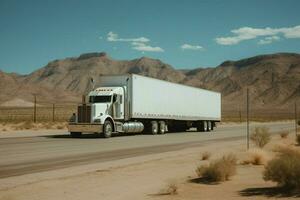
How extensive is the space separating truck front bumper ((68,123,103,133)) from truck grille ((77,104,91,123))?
39 centimetres

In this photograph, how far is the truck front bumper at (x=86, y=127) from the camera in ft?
104

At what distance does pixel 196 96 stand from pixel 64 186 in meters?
34.4

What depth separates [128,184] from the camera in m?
12.1

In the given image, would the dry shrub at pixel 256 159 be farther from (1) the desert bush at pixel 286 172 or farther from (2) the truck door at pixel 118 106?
(2) the truck door at pixel 118 106

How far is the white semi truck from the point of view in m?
32.3

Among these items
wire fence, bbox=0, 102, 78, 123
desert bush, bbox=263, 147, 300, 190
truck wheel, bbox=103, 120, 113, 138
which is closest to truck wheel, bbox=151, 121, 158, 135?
truck wheel, bbox=103, 120, 113, 138

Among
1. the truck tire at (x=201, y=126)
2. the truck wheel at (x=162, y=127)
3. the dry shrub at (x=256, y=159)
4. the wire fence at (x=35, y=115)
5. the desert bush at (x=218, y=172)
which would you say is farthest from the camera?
the wire fence at (x=35, y=115)

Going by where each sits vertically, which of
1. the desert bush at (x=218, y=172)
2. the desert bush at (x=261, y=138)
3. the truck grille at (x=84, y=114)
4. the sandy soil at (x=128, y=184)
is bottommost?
the sandy soil at (x=128, y=184)

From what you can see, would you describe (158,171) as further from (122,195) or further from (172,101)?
(172,101)

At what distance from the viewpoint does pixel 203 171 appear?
12.5 m

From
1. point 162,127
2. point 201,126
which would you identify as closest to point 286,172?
point 162,127

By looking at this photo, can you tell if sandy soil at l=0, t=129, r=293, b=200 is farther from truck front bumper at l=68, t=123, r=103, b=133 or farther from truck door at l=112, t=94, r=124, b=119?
truck door at l=112, t=94, r=124, b=119

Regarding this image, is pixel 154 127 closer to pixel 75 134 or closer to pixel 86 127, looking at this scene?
pixel 75 134

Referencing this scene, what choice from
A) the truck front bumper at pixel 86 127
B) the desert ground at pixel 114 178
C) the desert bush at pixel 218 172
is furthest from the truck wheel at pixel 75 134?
the desert bush at pixel 218 172
